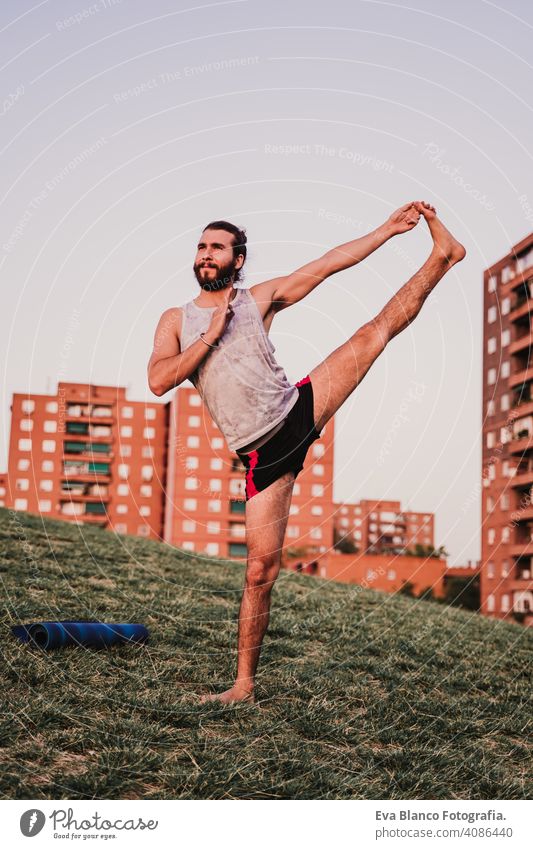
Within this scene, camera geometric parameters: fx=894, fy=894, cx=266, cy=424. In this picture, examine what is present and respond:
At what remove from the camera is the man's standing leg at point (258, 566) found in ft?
17.7

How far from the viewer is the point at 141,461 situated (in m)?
98.5

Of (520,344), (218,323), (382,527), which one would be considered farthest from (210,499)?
(218,323)

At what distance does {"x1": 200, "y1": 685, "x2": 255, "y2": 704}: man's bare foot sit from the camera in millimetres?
5469

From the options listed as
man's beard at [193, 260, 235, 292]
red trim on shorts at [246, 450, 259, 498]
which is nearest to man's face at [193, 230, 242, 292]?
man's beard at [193, 260, 235, 292]

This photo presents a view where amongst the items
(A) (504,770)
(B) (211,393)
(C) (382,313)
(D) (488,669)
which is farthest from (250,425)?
(D) (488,669)

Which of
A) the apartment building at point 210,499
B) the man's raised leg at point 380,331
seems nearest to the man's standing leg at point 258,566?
the man's raised leg at point 380,331

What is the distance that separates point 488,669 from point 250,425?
12.7ft

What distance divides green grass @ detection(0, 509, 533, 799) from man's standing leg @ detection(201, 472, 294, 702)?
0.23 metres

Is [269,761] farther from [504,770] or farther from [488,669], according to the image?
[488,669]

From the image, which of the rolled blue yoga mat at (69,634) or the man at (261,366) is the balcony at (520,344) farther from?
the rolled blue yoga mat at (69,634)

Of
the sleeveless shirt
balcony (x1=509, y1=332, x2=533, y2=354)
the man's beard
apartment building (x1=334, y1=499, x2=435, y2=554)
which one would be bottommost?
apartment building (x1=334, y1=499, x2=435, y2=554)

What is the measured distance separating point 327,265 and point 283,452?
1262 mm

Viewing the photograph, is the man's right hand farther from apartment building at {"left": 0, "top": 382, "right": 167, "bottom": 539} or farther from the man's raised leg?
apartment building at {"left": 0, "top": 382, "right": 167, "bottom": 539}
